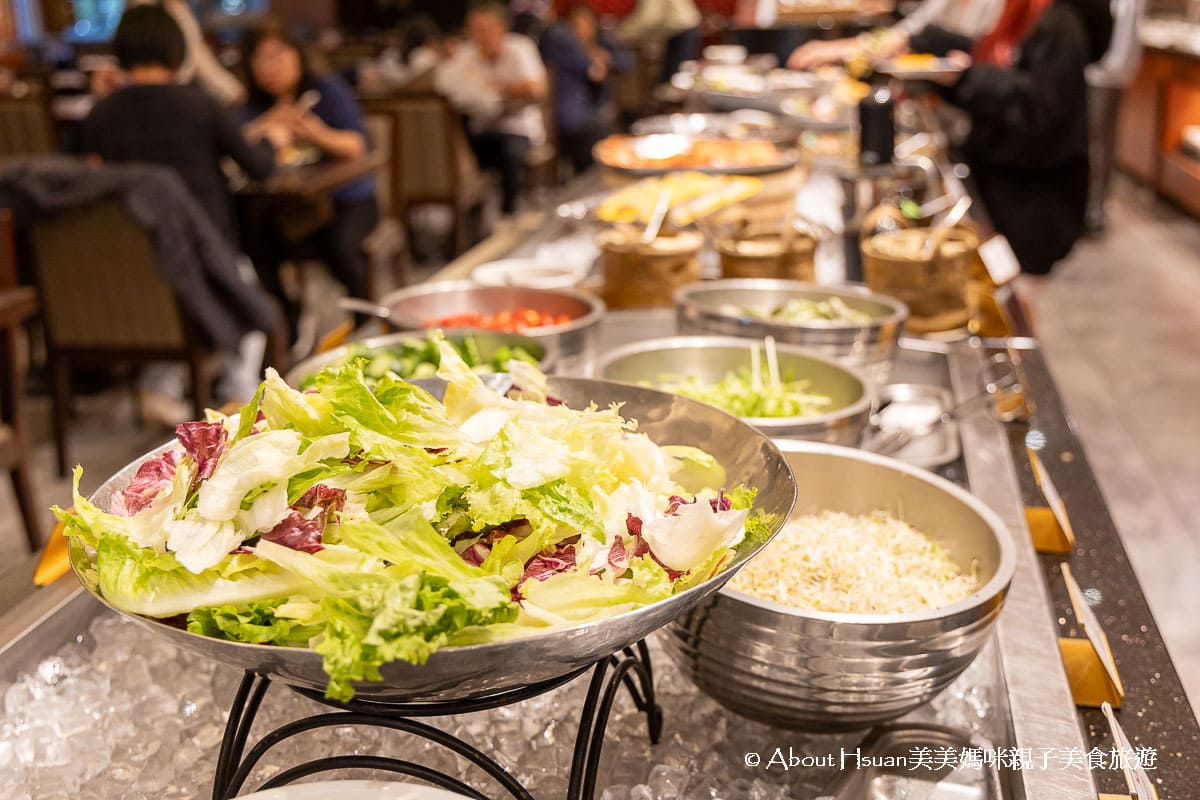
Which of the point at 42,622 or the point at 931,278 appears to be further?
the point at 931,278

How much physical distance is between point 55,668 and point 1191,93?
770cm

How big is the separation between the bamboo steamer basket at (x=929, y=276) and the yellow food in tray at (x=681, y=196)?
44cm

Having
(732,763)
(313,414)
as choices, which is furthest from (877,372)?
(313,414)

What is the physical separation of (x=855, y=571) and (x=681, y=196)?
1.44 meters

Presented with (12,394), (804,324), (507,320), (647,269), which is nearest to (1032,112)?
(647,269)

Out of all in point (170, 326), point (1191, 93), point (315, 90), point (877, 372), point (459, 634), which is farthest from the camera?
point (1191, 93)

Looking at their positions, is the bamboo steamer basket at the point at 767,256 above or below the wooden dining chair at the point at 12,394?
above

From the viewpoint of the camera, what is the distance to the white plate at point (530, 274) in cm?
221

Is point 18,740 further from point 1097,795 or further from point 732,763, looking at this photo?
point 1097,795

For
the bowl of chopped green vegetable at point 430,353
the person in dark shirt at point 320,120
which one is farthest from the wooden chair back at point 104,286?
the bowl of chopped green vegetable at point 430,353

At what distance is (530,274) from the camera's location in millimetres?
2271

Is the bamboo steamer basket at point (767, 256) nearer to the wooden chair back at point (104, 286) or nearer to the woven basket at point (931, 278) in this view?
the woven basket at point (931, 278)

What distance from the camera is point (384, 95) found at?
585cm

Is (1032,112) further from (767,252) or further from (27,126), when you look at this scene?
(27,126)
